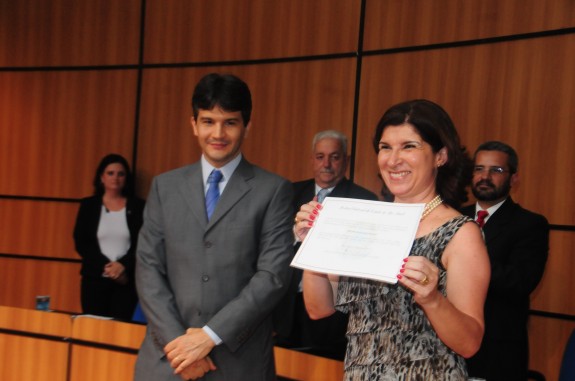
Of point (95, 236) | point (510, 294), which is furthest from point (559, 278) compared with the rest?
point (95, 236)

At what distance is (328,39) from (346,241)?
388cm

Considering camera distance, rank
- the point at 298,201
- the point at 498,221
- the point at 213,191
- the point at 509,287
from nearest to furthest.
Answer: the point at 213,191, the point at 509,287, the point at 498,221, the point at 298,201

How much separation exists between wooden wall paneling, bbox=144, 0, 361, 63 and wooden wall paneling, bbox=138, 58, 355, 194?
118 mm

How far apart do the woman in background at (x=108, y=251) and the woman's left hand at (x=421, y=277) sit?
12.2 feet

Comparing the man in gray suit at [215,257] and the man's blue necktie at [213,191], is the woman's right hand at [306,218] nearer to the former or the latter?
the man in gray suit at [215,257]

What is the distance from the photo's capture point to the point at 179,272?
7.75ft

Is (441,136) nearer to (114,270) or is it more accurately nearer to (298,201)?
(298,201)

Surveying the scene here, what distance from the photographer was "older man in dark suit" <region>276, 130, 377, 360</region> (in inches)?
134

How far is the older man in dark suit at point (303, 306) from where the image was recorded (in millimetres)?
3414

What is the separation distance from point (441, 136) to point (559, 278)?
2709 mm

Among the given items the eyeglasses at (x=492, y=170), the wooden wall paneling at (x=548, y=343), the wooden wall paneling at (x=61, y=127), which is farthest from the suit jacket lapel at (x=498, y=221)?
the wooden wall paneling at (x=61, y=127)

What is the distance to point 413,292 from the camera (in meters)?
1.65

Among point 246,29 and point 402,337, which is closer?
point 402,337

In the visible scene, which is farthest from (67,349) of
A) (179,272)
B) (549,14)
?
(549,14)
